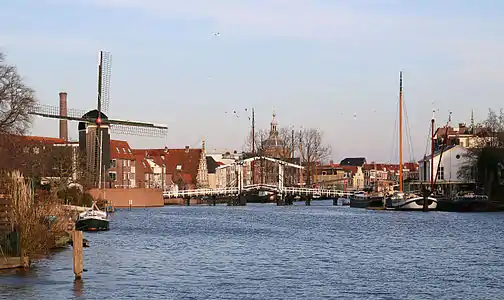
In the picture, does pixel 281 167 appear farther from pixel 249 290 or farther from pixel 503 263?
pixel 249 290

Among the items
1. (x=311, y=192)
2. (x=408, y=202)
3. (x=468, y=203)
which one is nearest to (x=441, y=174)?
(x=311, y=192)

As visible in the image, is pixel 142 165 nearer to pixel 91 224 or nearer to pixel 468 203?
pixel 468 203

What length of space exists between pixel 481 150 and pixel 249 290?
76.2 m

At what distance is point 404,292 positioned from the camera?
30.4 meters

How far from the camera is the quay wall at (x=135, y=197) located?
11290 centimetres

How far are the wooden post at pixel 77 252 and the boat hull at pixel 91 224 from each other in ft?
83.4

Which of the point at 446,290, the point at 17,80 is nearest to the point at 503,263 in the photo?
the point at 446,290

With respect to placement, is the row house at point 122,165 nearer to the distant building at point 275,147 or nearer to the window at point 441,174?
the distant building at point 275,147

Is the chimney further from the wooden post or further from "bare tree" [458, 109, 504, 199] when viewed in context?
the wooden post

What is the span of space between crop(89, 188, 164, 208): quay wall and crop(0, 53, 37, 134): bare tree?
39985mm

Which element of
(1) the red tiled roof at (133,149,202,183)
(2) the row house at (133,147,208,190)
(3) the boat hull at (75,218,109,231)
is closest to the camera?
(3) the boat hull at (75,218,109,231)

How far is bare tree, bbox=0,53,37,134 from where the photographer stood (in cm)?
6806

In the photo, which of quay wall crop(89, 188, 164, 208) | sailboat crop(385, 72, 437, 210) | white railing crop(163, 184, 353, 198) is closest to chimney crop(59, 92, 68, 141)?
quay wall crop(89, 188, 164, 208)

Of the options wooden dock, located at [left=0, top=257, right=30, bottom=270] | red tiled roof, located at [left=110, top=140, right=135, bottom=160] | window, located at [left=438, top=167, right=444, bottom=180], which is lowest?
wooden dock, located at [left=0, top=257, right=30, bottom=270]
